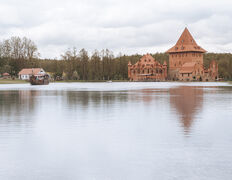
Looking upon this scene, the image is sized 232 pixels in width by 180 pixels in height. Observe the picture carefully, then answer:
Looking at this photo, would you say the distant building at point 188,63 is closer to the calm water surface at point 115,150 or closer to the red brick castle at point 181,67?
the red brick castle at point 181,67

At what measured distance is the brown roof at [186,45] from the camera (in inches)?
5935

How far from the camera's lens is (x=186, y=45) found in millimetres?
151750

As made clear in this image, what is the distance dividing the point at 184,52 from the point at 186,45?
129 inches

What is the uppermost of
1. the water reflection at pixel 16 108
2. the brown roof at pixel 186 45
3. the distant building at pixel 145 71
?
the brown roof at pixel 186 45

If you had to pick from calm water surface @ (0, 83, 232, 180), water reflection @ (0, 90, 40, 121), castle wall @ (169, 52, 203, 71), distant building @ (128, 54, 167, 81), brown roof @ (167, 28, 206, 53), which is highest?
brown roof @ (167, 28, 206, 53)

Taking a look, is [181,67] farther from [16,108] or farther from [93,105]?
[16,108]

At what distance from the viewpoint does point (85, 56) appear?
4793 inches

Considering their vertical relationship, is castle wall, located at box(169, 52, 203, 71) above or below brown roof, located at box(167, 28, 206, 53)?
below

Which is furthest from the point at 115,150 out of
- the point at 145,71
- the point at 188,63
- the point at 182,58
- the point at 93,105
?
the point at 182,58

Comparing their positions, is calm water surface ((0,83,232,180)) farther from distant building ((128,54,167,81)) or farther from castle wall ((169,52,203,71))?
castle wall ((169,52,203,71))

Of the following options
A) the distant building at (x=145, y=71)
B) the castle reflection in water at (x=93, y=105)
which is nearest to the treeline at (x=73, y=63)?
the distant building at (x=145, y=71)

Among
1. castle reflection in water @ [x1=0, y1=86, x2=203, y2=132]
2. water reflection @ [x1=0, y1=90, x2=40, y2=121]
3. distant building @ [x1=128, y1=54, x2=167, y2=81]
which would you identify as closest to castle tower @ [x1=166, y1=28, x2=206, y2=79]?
distant building @ [x1=128, y1=54, x2=167, y2=81]

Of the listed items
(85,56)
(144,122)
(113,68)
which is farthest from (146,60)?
(144,122)

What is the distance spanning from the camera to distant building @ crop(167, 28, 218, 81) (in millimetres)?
142500
